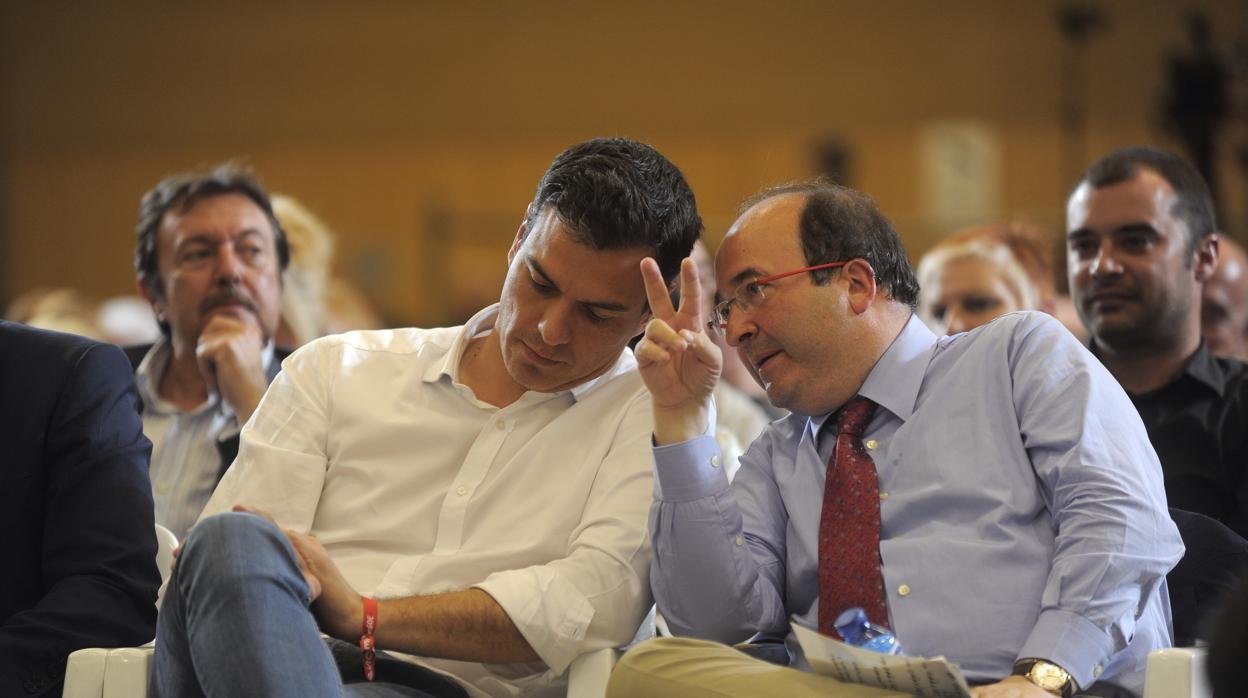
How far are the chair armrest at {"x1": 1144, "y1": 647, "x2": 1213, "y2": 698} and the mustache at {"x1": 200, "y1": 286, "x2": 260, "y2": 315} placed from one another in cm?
192

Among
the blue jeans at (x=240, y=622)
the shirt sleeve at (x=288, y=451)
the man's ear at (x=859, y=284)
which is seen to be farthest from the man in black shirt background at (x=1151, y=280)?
the blue jeans at (x=240, y=622)

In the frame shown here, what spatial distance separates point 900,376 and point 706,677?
0.57 meters

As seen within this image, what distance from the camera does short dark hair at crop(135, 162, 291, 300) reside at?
115 inches

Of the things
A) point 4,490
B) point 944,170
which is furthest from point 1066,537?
point 944,170

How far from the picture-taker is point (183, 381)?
9.43 ft

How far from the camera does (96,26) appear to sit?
30.1 ft

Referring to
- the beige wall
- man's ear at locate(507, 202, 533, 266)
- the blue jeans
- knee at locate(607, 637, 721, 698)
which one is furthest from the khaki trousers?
the beige wall

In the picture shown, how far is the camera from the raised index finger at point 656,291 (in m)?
1.84

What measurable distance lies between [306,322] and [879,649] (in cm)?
209

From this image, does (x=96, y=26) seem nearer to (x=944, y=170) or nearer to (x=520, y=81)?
(x=520, y=81)

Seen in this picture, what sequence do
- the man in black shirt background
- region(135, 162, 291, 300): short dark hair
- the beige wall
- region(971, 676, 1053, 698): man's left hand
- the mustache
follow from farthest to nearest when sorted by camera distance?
the beige wall
region(135, 162, 291, 300): short dark hair
the mustache
the man in black shirt background
region(971, 676, 1053, 698): man's left hand

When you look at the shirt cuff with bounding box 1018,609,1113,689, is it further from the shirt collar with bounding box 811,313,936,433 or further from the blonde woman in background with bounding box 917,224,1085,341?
the blonde woman in background with bounding box 917,224,1085,341

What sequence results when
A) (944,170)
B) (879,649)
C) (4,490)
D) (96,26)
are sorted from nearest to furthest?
(879,649)
(4,490)
(944,170)
(96,26)

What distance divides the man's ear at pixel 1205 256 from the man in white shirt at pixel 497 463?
123cm
